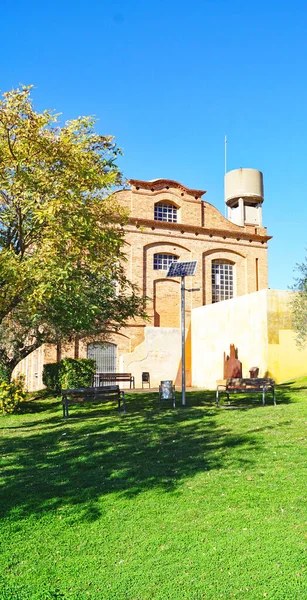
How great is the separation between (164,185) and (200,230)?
3308mm

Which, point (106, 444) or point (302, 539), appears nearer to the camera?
point (302, 539)

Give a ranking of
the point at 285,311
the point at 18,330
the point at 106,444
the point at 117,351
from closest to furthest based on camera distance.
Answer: the point at 106,444
the point at 18,330
the point at 285,311
the point at 117,351

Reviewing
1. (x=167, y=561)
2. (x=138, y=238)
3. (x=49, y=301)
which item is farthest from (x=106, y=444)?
(x=138, y=238)

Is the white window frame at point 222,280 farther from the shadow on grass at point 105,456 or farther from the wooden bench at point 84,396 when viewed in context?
the shadow on grass at point 105,456

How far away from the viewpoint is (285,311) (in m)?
19.0

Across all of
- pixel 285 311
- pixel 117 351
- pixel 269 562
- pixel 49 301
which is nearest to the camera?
pixel 269 562

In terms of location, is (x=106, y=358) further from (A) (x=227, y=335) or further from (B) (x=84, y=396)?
(B) (x=84, y=396)

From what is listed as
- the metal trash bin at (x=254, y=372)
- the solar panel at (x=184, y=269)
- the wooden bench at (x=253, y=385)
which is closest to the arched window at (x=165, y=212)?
the metal trash bin at (x=254, y=372)

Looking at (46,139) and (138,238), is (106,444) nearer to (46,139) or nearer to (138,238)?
(46,139)

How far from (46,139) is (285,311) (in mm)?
11808

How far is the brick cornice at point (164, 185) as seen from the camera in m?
27.8

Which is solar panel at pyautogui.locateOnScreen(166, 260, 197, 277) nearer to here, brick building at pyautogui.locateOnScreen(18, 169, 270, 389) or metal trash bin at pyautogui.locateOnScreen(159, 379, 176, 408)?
metal trash bin at pyautogui.locateOnScreen(159, 379, 176, 408)

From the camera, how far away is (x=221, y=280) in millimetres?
29516

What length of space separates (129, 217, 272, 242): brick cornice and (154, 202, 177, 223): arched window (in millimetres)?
651
